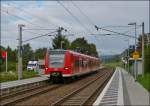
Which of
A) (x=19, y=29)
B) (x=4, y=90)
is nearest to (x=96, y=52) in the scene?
(x=19, y=29)

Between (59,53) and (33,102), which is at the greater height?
(59,53)

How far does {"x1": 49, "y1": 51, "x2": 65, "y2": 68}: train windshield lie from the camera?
4019 centimetres

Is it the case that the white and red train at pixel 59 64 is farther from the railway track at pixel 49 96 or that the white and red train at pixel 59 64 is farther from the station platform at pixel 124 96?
the station platform at pixel 124 96

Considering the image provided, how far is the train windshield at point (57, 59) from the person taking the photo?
132 ft

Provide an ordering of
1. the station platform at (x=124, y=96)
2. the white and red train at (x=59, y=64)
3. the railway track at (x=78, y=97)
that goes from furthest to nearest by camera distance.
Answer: the white and red train at (x=59, y=64) < the railway track at (x=78, y=97) < the station platform at (x=124, y=96)

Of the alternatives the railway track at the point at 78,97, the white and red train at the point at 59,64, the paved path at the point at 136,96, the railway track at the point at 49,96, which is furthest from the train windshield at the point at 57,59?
the paved path at the point at 136,96

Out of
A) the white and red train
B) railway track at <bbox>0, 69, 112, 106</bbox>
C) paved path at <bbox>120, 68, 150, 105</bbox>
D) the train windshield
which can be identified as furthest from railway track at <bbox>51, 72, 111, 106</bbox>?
the train windshield

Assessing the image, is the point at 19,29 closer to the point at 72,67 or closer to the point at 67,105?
the point at 72,67

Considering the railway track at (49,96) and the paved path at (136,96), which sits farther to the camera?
the railway track at (49,96)

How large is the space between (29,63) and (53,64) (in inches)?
1767

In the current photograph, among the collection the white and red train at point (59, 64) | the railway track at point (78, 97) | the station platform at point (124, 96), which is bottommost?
the railway track at point (78, 97)

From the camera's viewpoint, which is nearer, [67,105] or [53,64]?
[67,105]

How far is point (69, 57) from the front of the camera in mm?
40281

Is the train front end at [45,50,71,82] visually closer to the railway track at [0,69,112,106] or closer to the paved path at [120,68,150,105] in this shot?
the railway track at [0,69,112,106]
